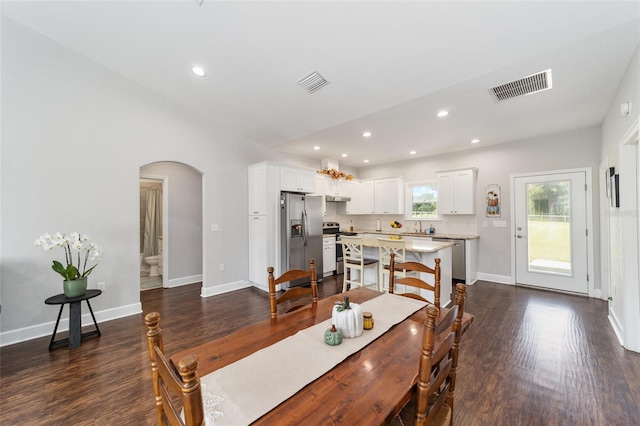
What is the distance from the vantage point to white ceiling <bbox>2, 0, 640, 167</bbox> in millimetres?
2076

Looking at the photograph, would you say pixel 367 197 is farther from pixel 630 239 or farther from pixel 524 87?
pixel 630 239

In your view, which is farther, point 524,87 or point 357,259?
point 357,259

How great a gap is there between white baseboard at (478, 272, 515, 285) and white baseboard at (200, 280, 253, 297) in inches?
186

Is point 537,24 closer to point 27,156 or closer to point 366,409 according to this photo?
point 366,409

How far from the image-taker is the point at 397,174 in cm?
664

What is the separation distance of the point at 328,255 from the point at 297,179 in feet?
5.96

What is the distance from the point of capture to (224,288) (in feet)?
14.8

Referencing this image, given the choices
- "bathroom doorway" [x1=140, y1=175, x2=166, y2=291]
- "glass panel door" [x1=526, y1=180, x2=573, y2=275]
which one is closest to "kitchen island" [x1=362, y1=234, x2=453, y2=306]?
"glass panel door" [x1=526, y1=180, x2=573, y2=275]

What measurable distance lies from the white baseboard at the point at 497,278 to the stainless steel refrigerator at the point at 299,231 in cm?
337

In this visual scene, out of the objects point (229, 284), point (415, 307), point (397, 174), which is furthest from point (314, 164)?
point (415, 307)

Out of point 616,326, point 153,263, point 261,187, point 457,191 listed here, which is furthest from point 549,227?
point 153,263

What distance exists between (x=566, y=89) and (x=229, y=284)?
553 cm

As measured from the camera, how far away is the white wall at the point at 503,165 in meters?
4.27

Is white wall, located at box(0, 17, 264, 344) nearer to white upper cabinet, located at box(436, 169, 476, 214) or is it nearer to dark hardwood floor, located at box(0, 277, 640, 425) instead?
dark hardwood floor, located at box(0, 277, 640, 425)
